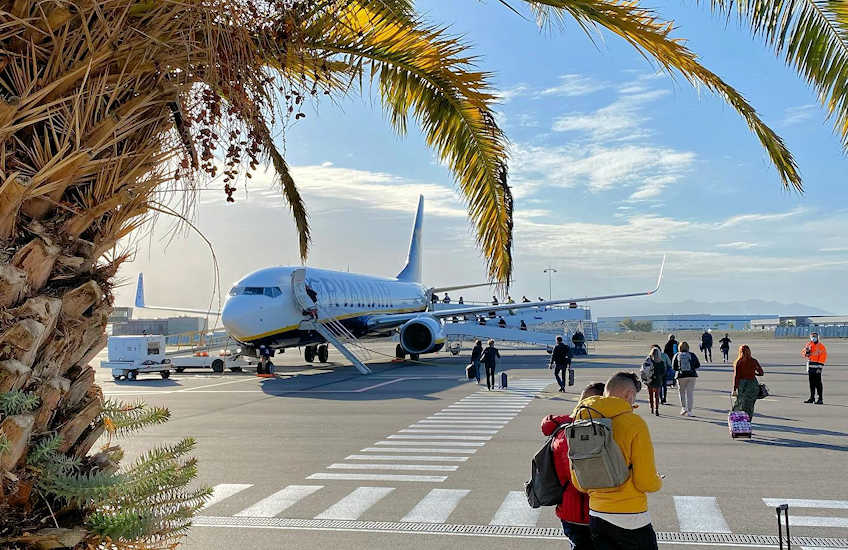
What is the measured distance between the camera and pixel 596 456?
13.1 feet

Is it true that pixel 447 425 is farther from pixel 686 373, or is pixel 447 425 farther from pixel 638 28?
pixel 638 28

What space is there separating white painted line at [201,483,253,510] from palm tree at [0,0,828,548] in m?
4.51

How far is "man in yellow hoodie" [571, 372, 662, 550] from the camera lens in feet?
13.2

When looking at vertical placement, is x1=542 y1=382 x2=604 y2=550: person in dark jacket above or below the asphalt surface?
above

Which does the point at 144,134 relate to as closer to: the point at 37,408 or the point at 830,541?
the point at 37,408

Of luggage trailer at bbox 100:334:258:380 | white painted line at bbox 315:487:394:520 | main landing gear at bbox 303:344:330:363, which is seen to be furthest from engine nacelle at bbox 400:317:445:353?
white painted line at bbox 315:487:394:520

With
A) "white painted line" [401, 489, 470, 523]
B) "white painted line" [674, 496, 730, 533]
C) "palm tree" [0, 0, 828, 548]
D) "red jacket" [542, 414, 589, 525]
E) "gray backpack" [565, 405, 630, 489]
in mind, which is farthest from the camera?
"white painted line" [401, 489, 470, 523]

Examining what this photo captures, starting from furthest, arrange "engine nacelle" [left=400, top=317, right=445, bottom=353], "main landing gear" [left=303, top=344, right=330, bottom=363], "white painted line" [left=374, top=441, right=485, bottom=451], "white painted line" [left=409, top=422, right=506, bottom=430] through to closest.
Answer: "main landing gear" [left=303, top=344, right=330, bottom=363] < "engine nacelle" [left=400, top=317, right=445, bottom=353] < "white painted line" [left=409, top=422, right=506, bottom=430] < "white painted line" [left=374, top=441, right=485, bottom=451]

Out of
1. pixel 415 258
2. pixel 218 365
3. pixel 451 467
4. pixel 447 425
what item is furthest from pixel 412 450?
pixel 415 258

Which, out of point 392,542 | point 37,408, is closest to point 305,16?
point 37,408

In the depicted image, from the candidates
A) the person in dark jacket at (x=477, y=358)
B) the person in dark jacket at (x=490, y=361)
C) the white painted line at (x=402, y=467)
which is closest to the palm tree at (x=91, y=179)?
the white painted line at (x=402, y=467)

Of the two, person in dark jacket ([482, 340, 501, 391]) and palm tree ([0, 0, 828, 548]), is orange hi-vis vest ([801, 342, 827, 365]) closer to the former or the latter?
person in dark jacket ([482, 340, 501, 391])

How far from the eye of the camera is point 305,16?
11.7 feet

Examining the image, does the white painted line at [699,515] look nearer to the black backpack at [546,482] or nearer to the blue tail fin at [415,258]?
the black backpack at [546,482]
